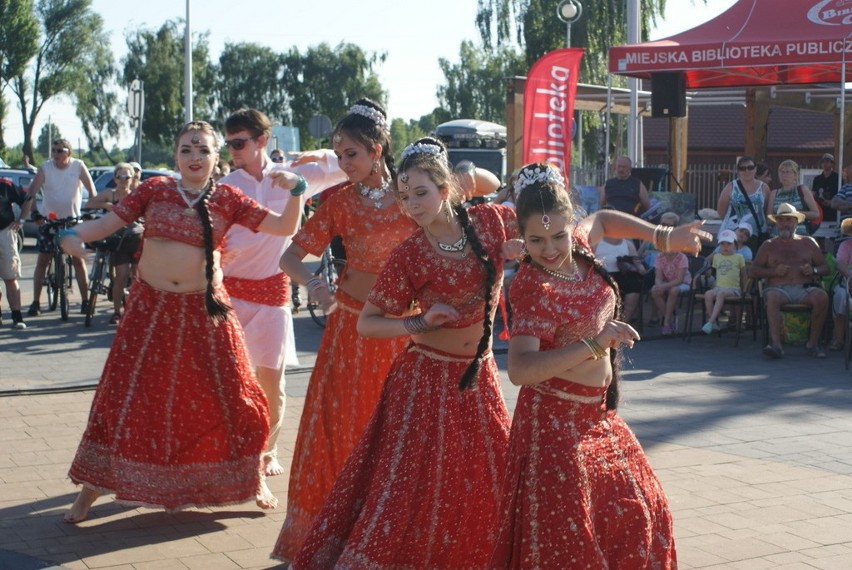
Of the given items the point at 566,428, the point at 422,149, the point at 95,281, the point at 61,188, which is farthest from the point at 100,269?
the point at 566,428

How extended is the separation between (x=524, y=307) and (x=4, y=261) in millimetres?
10330

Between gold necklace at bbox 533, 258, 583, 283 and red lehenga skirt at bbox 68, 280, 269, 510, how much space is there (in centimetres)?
235

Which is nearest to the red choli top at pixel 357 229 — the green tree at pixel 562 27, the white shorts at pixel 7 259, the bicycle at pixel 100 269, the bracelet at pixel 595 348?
the bracelet at pixel 595 348

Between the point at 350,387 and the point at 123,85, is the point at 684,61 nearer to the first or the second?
the point at 350,387

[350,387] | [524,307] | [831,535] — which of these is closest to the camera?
[524,307]

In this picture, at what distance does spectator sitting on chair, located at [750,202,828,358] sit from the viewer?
11.4 metres

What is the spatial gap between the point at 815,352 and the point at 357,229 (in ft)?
23.9

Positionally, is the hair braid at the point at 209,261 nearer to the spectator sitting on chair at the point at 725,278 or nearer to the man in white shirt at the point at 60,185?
the spectator sitting on chair at the point at 725,278

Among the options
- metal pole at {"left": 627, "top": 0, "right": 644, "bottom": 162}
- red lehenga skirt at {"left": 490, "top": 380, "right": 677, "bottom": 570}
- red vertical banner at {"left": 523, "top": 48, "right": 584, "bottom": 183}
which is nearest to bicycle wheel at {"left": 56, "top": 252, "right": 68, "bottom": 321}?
red vertical banner at {"left": 523, "top": 48, "right": 584, "bottom": 183}

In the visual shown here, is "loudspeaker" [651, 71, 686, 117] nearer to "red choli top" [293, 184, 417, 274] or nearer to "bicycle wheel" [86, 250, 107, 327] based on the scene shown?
"bicycle wheel" [86, 250, 107, 327]

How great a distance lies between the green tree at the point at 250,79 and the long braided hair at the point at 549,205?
66871 mm

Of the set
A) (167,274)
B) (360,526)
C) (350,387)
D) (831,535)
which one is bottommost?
(831,535)

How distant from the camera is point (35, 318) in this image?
558 inches

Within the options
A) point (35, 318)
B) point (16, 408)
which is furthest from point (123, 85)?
point (16, 408)
